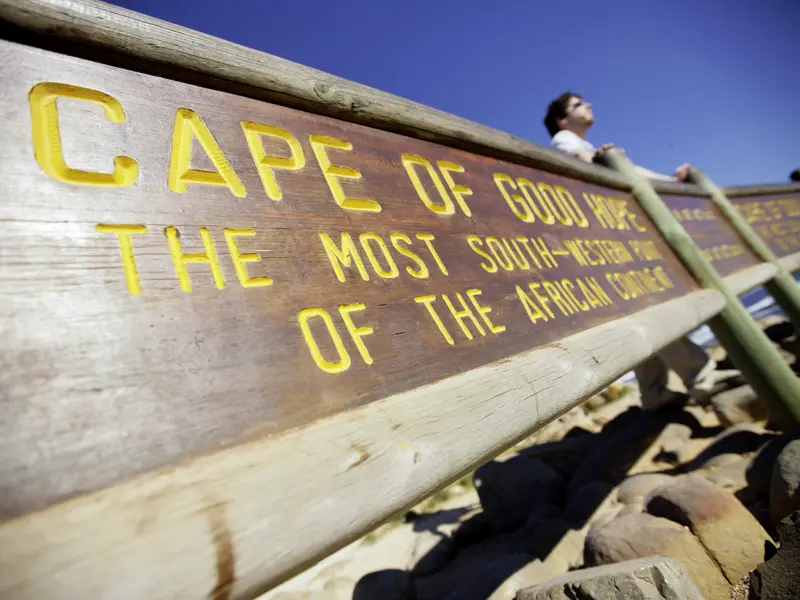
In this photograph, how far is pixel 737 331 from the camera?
2.82 meters

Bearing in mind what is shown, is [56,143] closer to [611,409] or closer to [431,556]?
[431,556]

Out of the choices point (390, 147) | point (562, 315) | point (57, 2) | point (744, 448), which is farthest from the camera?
point (744, 448)

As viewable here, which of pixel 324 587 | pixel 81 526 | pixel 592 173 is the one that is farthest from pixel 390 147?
pixel 324 587

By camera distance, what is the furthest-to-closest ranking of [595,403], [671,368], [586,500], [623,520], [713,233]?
[595,403], [671,368], [713,233], [586,500], [623,520]

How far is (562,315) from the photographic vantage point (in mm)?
1585

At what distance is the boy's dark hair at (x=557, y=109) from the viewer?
365 cm

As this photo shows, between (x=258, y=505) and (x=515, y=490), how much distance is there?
400 cm

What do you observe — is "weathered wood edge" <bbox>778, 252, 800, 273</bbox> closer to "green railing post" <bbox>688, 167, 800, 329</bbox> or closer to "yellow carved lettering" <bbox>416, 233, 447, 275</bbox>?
"green railing post" <bbox>688, 167, 800, 329</bbox>

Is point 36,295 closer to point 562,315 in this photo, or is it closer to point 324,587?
point 562,315

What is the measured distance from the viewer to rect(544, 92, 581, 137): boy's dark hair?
3.65 m

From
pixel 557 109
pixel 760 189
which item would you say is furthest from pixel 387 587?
pixel 760 189

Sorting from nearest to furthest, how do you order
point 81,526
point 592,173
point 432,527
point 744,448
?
point 81,526 < point 592,173 < point 744,448 < point 432,527

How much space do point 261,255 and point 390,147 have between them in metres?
0.73

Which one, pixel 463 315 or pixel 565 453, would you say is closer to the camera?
pixel 463 315
